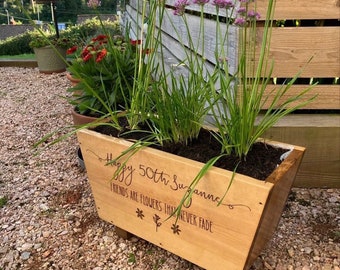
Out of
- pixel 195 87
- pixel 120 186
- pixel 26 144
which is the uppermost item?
pixel 195 87

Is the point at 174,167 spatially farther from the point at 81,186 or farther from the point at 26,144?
the point at 26,144

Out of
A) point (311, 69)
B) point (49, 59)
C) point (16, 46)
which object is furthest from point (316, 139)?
point (16, 46)

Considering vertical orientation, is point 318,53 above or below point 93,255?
above

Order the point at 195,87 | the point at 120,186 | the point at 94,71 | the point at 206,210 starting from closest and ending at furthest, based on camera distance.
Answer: the point at 206,210, the point at 195,87, the point at 120,186, the point at 94,71

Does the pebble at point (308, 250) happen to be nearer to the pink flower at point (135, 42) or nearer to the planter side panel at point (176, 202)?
the planter side panel at point (176, 202)

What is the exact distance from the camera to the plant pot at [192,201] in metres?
1.24

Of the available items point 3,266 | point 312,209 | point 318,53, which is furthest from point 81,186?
point 318,53

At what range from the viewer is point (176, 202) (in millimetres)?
1431

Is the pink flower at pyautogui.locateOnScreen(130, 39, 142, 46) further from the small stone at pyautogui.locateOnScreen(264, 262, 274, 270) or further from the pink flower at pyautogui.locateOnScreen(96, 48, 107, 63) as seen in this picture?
Result: the small stone at pyautogui.locateOnScreen(264, 262, 274, 270)

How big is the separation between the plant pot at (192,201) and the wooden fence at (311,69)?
604mm

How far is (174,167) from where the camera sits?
138 cm

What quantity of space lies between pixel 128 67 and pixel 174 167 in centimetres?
135

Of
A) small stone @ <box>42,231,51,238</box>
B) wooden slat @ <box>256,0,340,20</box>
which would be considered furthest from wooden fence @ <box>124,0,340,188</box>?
small stone @ <box>42,231,51,238</box>

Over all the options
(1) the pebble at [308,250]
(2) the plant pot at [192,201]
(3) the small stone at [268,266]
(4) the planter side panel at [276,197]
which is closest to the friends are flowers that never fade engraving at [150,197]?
(2) the plant pot at [192,201]
